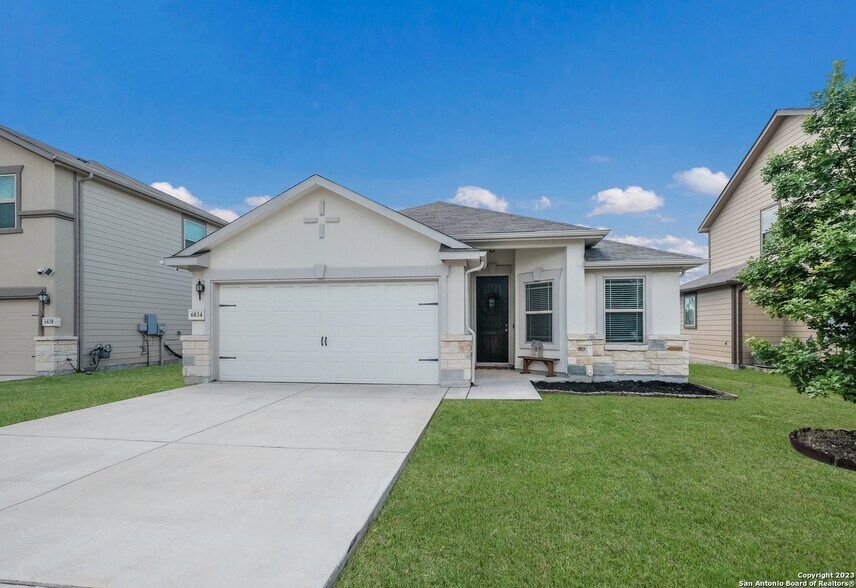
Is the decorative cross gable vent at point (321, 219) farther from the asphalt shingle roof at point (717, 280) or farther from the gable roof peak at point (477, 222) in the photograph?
the asphalt shingle roof at point (717, 280)

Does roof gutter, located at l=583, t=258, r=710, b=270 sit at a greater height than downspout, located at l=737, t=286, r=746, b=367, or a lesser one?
greater

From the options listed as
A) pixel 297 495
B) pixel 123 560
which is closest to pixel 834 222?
pixel 297 495

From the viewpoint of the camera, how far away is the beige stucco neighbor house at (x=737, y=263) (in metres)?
11.5

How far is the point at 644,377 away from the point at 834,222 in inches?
197

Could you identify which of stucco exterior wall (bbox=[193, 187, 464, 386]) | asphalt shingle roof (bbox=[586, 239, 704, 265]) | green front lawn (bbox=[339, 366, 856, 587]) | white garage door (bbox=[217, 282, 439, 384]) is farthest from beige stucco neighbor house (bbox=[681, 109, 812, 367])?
white garage door (bbox=[217, 282, 439, 384])

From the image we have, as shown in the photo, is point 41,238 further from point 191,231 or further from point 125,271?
point 191,231

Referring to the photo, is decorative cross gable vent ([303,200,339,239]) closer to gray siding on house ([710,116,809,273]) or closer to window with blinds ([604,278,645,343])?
window with blinds ([604,278,645,343])

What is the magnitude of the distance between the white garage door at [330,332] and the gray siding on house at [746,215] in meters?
10.1

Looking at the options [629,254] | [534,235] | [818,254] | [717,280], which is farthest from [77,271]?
[717,280]

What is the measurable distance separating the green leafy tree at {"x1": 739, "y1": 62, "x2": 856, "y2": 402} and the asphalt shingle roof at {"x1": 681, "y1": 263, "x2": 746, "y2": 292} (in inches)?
305

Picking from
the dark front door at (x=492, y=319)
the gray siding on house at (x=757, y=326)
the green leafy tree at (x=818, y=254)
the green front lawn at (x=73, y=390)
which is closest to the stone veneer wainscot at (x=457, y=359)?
the dark front door at (x=492, y=319)

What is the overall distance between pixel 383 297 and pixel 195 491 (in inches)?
207

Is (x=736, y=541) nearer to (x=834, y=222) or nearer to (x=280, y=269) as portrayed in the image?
(x=834, y=222)

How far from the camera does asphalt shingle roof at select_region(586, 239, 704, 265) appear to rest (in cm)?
860
